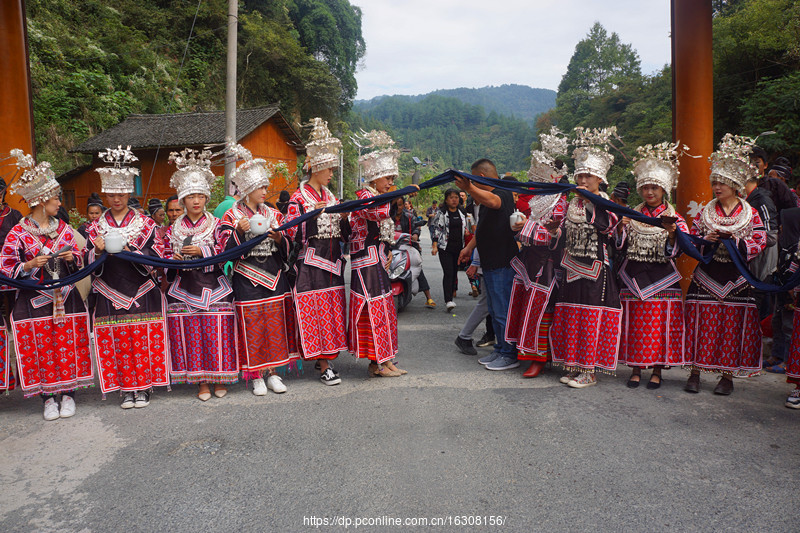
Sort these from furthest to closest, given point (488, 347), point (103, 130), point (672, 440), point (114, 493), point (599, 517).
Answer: point (103, 130) < point (488, 347) < point (672, 440) < point (114, 493) < point (599, 517)

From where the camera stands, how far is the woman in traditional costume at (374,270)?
5020 millimetres

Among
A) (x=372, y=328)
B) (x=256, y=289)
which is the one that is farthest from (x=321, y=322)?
(x=256, y=289)

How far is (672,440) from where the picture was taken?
3.77m

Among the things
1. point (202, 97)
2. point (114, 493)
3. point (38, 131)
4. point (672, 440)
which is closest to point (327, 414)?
point (114, 493)

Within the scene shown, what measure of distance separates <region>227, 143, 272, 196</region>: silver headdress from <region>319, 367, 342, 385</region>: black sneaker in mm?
1805

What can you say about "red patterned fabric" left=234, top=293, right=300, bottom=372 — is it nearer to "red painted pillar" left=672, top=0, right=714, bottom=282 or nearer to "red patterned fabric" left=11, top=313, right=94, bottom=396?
"red patterned fabric" left=11, top=313, right=94, bottom=396

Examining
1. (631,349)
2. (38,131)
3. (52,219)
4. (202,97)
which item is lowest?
(631,349)

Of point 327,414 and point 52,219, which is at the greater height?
point 52,219

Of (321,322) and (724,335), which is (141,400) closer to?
(321,322)

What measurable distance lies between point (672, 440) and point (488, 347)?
2.76 meters

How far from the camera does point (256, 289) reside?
480 cm

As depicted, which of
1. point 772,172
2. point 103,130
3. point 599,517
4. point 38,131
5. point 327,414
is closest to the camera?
point 599,517

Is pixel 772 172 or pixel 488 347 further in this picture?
pixel 488 347

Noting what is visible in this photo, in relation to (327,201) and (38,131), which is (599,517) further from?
(38,131)
